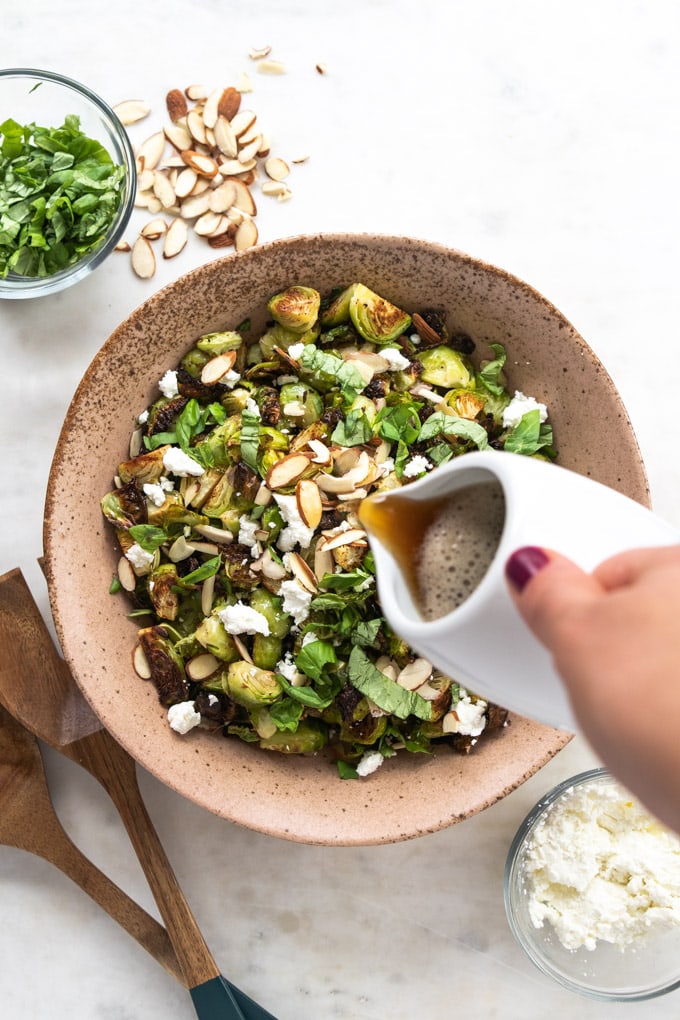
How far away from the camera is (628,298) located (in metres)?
1.94

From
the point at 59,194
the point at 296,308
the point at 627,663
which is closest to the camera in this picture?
the point at 627,663

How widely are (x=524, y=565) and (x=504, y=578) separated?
30 millimetres

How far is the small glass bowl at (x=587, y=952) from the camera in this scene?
71.7 inches

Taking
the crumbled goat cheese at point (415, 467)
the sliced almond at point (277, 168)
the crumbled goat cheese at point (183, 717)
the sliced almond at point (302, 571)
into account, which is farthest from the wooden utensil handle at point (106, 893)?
the sliced almond at point (277, 168)

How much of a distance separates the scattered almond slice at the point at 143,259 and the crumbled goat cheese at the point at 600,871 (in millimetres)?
1365

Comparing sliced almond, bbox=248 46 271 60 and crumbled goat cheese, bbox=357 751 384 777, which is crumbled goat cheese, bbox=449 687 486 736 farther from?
sliced almond, bbox=248 46 271 60

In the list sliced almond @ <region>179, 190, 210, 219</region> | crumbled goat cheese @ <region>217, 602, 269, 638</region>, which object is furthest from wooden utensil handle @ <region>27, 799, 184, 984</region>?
sliced almond @ <region>179, 190, 210, 219</region>

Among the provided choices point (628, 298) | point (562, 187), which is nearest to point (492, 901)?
point (628, 298)

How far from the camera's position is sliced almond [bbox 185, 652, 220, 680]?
164 cm

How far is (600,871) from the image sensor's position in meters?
1.79

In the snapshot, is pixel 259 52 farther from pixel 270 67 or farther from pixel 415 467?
pixel 415 467

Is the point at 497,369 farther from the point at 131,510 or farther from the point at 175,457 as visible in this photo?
the point at 131,510

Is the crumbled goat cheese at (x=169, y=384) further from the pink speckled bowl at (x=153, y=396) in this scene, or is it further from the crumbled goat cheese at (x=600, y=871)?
the crumbled goat cheese at (x=600, y=871)

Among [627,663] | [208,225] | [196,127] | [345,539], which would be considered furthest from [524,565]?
[196,127]
